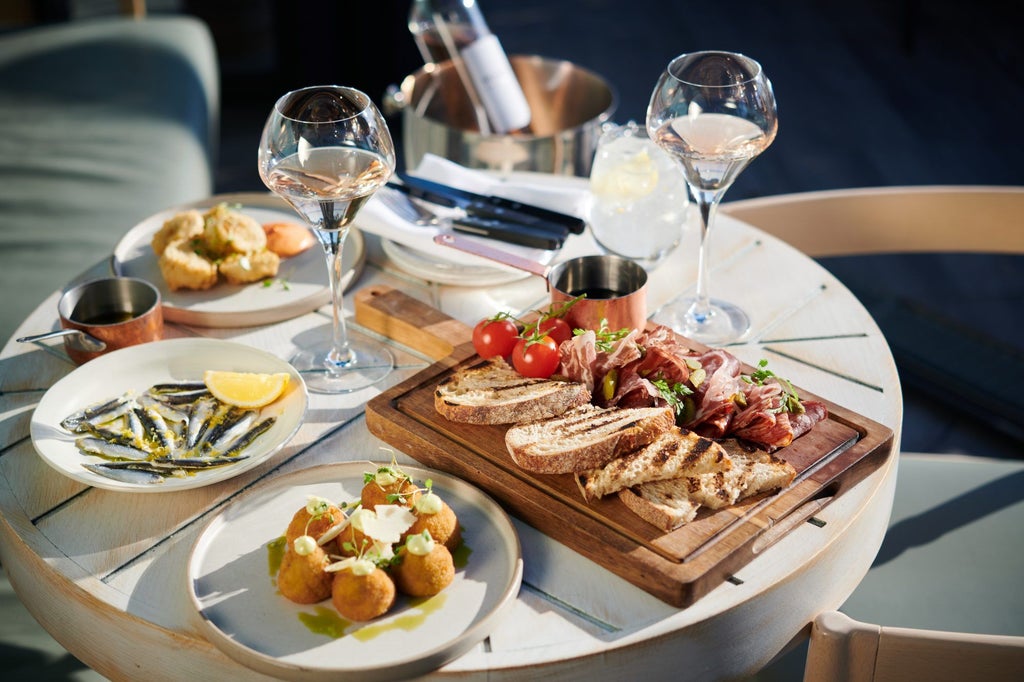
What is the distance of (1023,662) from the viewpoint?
4.18ft

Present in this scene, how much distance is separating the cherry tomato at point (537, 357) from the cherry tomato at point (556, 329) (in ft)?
0.20

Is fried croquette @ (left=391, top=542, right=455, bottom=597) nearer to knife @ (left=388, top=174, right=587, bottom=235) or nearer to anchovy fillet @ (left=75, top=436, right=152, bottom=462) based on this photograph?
anchovy fillet @ (left=75, top=436, right=152, bottom=462)

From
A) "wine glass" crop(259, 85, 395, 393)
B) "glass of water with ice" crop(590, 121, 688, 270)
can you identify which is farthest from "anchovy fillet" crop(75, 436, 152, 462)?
"glass of water with ice" crop(590, 121, 688, 270)

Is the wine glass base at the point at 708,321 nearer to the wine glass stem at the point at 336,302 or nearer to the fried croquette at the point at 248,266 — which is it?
the wine glass stem at the point at 336,302

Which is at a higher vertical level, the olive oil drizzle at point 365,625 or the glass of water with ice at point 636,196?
the glass of water with ice at point 636,196

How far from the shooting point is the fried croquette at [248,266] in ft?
5.85

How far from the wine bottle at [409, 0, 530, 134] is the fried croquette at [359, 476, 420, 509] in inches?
54.6

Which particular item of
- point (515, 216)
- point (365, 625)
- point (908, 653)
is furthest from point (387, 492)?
point (515, 216)

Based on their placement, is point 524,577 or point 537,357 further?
Answer: point 537,357

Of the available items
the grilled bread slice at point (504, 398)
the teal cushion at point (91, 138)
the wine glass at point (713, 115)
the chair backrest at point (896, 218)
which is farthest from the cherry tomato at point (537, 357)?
the teal cushion at point (91, 138)

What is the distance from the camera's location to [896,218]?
214 cm

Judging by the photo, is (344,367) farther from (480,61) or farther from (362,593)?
(480,61)

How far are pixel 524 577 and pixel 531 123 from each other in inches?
68.0

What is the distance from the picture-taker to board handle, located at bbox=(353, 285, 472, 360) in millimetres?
1617
